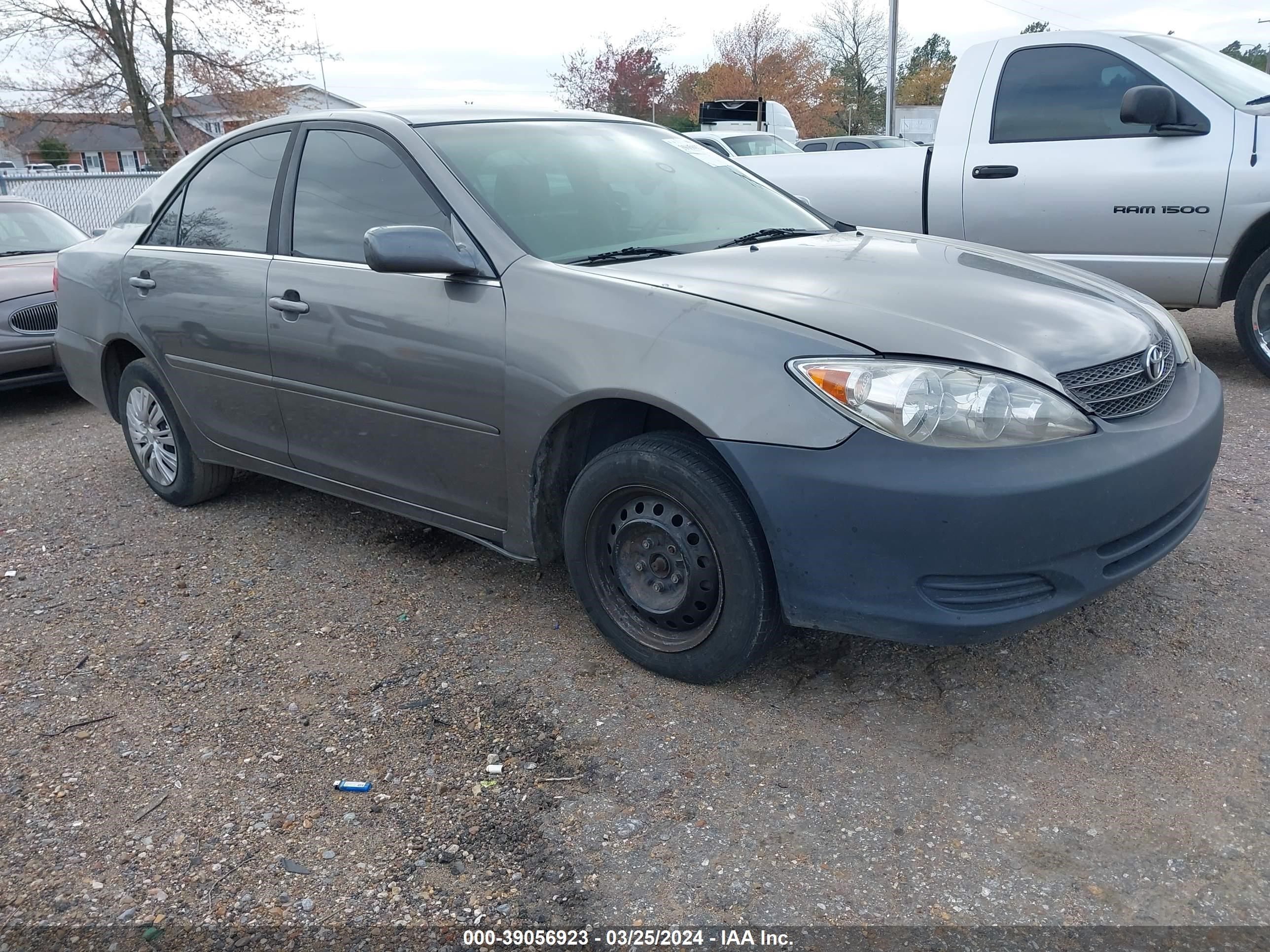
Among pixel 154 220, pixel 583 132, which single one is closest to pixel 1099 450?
pixel 583 132

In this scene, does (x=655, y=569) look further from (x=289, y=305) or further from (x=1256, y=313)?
(x=1256, y=313)

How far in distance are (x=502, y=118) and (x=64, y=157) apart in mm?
53538

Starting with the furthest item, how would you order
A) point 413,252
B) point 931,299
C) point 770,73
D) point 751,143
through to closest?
point 770,73, point 751,143, point 413,252, point 931,299

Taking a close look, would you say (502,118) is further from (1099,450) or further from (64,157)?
(64,157)

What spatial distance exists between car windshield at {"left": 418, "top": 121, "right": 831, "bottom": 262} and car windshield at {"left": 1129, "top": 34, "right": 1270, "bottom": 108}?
9.93 ft

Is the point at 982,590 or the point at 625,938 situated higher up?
the point at 982,590

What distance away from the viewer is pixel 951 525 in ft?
8.09

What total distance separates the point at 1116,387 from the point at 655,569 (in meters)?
1.33

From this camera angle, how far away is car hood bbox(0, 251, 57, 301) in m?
7.10

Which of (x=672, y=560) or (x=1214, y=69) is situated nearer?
(x=672, y=560)

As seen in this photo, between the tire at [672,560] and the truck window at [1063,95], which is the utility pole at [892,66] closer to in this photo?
the truck window at [1063,95]

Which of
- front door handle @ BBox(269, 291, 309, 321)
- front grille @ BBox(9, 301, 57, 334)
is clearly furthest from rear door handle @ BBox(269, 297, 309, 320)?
front grille @ BBox(9, 301, 57, 334)

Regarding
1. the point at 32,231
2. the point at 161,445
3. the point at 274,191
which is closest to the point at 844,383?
the point at 274,191

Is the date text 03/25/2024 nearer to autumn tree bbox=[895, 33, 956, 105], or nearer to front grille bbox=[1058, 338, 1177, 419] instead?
front grille bbox=[1058, 338, 1177, 419]
